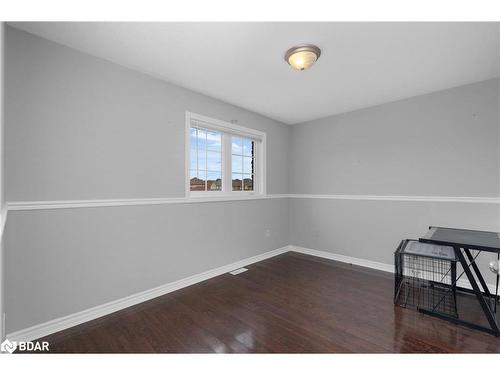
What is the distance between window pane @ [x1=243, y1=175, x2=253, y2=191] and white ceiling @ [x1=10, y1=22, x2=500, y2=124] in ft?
4.10

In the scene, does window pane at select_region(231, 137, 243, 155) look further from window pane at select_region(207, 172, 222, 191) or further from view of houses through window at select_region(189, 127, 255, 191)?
window pane at select_region(207, 172, 222, 191)

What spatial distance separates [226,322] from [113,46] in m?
2.49

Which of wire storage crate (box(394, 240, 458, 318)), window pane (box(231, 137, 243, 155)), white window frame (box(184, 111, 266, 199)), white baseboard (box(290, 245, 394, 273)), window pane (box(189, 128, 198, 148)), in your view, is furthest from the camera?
window pane (box(231, 137, 243, 155))

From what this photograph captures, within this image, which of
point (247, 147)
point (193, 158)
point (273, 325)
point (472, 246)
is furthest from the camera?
point (247, 147)

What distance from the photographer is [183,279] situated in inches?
104

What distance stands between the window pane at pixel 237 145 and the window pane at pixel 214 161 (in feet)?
0.92

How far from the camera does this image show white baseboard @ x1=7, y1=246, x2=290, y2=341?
170 centimetres

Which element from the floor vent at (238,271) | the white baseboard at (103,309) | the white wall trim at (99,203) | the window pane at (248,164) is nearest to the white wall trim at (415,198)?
the window pane at (248,164)

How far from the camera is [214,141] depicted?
3.14m

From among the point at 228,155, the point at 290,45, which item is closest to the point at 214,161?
the point at 228,155

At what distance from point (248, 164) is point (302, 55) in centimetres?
199

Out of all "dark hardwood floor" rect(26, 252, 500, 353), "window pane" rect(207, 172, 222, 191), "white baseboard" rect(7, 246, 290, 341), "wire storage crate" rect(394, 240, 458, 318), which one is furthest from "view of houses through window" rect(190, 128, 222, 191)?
"wire storage crate" rect(394, 240, 458, 318)

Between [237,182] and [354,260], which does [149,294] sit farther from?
[354,260]
